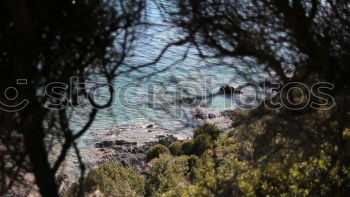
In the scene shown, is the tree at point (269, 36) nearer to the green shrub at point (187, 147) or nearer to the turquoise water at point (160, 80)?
the turquoise water at point (160, 80)

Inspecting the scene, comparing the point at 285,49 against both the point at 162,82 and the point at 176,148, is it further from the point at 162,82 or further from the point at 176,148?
the point at 176,148

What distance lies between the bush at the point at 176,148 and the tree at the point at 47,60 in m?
13.6

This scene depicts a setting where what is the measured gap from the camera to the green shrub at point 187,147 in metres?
16.3

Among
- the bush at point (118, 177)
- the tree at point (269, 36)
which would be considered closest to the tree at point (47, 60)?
the tree at point (269, 36)

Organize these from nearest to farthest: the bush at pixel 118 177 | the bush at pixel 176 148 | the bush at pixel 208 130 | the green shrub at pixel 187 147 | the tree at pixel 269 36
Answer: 1. the tree at pixel 269 36
2. the bush at pixel 208 130
3. the bush at pixel 118 177
4. the green shrub at pixel 187 147
5. the bush at pixel 176 148

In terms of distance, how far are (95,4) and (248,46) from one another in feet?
3.42

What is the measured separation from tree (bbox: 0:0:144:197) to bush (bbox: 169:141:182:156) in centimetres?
1365

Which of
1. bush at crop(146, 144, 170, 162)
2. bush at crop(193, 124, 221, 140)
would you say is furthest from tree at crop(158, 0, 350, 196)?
bush at crop(146, 144, 170, 162)

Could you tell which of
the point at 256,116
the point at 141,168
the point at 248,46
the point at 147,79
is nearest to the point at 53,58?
the point at 147,79

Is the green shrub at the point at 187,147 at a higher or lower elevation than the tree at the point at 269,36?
lower

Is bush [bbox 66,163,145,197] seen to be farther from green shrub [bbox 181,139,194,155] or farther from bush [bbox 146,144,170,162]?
green shrub [bbox 181,139,194,155]

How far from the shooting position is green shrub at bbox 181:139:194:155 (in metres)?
16.3

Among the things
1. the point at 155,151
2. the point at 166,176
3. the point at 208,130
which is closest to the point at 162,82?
the point at 208,130

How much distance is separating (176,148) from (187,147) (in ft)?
1.91
